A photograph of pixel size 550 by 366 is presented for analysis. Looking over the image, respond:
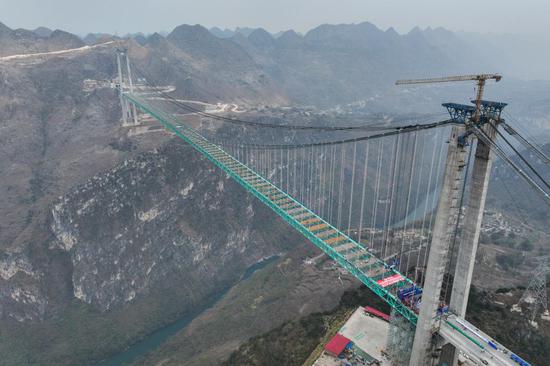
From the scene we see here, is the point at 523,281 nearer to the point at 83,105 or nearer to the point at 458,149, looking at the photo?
the point at 458,149

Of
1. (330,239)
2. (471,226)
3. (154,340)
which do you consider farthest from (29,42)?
(471,226)

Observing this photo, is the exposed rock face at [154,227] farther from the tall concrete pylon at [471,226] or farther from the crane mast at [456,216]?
the tall concrete pylon at [471,226]

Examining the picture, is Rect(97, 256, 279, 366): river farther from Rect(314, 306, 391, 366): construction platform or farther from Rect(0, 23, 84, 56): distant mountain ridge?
Rect(0, 23, 84, 56): distant mountain ridge

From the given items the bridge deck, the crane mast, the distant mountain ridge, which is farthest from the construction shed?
the distant mountain ridge

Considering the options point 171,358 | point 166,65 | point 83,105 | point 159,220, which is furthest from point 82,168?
point 166,65

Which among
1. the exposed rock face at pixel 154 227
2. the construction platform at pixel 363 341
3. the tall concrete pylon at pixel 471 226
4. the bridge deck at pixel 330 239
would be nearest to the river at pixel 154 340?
the exposed rock face at pixel 154 227

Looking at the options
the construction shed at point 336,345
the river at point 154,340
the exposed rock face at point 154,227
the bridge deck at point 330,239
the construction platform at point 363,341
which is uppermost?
the bridge deck at point 330,239

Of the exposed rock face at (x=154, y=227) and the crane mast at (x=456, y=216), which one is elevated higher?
the crane mast at (x=456, y=216)
